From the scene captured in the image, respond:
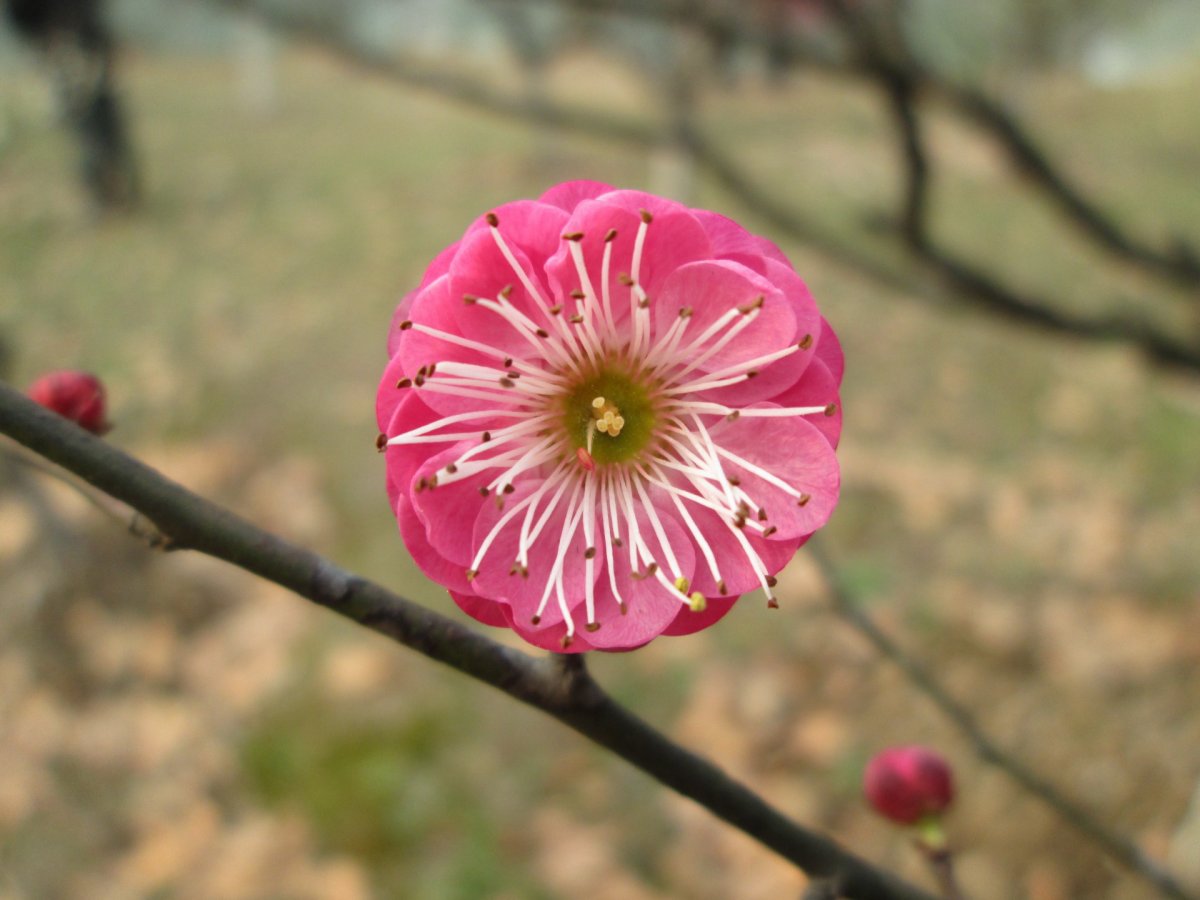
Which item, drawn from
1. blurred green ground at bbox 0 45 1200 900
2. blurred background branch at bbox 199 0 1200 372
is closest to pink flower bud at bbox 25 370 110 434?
blurred background branch at bbox 199 0 1200 372

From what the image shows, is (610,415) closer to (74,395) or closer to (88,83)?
(74,395)

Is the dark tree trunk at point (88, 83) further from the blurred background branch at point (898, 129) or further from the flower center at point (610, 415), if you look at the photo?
the flower center at point (610, 415)

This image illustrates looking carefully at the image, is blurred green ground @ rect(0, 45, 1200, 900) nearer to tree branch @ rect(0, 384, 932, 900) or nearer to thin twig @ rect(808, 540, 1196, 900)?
thin twig @ rect(808, 540, 1196, 900)

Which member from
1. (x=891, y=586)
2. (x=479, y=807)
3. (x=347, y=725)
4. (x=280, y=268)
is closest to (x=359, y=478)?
(x=347, y=725)

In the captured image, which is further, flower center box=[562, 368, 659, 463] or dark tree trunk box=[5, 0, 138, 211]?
dark tree trunk box=[5, 0, 138, 211]

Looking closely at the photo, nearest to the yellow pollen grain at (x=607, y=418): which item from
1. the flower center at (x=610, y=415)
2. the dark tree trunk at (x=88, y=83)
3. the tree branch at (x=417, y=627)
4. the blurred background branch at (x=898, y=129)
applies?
the flower center at (x=610, y=415)

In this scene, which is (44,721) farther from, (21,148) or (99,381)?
(21,148)
